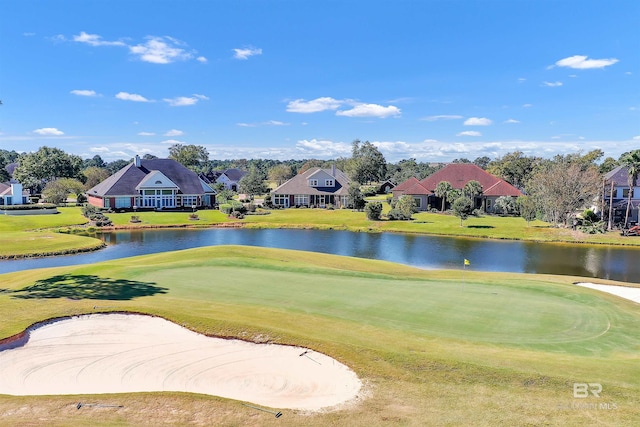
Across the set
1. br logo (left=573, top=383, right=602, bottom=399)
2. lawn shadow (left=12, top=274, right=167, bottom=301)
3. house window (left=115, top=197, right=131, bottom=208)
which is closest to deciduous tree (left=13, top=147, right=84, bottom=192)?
house window (left=115, top=197, right=131, bottom=208)

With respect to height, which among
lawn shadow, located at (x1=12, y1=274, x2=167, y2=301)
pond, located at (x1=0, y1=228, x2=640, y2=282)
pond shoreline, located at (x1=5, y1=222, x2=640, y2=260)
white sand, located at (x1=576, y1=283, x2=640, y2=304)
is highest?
lawn shadow, located at (x1=12, y1=274, x2=167, y2=301)

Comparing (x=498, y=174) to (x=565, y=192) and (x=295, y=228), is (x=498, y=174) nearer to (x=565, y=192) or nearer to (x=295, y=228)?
(x=565, y=192)

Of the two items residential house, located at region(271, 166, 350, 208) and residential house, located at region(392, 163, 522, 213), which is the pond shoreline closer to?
residential house, located at region(392, 163, 522, 213)

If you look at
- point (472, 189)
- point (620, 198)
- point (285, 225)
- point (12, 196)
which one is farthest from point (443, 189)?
point (12, 196)

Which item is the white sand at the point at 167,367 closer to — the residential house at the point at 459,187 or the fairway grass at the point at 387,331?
the fairway grass at the point at 387,331

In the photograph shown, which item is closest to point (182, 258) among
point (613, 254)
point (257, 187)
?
point (613, 254)

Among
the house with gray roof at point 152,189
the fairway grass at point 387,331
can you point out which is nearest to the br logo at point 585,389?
the fairway grass at point 387,331
